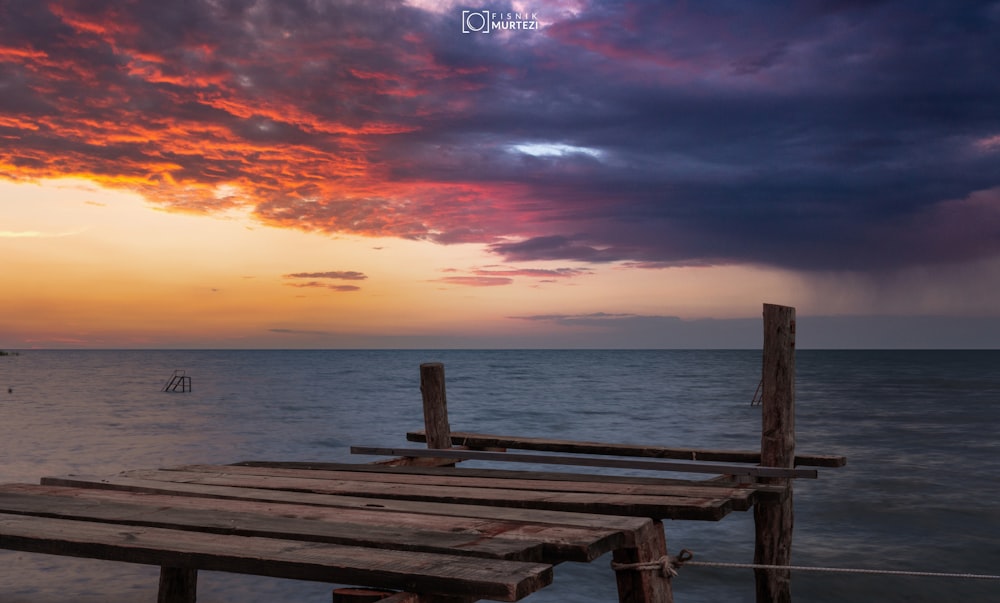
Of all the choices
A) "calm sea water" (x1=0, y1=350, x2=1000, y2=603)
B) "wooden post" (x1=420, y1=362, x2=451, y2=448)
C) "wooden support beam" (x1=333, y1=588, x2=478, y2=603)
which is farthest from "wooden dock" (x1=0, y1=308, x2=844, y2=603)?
"calm sea water" (x1=0, y1=350, x2=1000, y2=603)

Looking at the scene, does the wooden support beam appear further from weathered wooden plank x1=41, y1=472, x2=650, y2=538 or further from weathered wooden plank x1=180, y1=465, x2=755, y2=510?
weathered wooden plank x1=180, y1=465, x2=755, y2=510

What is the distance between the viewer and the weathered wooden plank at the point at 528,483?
5746mm

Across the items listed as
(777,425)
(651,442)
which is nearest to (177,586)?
(777,425)

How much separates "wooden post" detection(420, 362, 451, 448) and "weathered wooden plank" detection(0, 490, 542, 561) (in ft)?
14.3

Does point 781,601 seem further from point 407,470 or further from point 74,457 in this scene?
point 74,457

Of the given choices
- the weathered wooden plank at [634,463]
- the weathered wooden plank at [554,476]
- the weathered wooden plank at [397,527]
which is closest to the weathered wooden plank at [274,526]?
the weathered wooden plank at [397,527]

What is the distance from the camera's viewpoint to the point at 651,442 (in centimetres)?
3350

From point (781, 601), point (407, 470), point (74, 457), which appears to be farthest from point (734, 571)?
point (74, 457)

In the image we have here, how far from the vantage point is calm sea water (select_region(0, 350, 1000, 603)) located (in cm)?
1277

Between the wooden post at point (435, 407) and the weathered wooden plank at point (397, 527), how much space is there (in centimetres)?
412

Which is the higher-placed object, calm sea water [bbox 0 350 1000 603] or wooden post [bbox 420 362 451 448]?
wooden post [bbox 420 362 451 448]

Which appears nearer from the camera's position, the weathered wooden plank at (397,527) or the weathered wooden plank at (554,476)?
the weathered wooden plank at (397,527)

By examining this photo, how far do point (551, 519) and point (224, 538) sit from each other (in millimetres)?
1735

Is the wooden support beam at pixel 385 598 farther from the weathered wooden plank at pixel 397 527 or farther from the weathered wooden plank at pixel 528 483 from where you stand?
the weathered wooden plank at pixel 528 483
